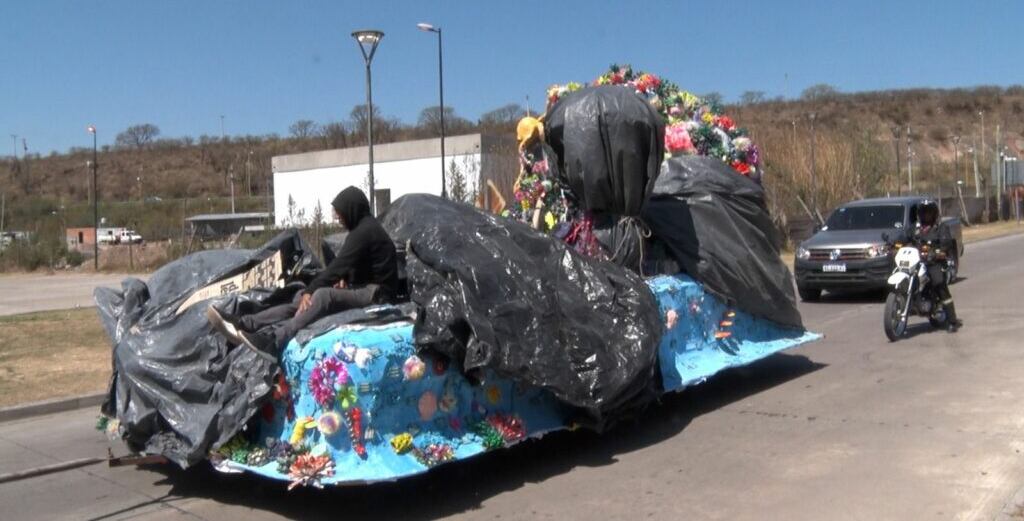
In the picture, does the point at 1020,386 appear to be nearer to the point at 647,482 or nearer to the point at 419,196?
the point at 647,482

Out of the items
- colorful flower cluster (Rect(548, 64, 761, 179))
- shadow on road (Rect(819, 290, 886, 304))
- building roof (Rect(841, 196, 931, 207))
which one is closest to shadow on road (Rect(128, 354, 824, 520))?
colorful flower cluster (Rect(548, 64, 761, 179))

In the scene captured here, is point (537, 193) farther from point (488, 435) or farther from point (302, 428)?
point (302, 428)

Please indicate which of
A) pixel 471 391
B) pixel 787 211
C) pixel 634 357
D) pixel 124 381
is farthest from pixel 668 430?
pixel 787 211

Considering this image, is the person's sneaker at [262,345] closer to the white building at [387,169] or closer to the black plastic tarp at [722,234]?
the black plastic tarp at [722,234]

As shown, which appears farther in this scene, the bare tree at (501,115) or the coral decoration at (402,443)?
the bare tree at (501,115)

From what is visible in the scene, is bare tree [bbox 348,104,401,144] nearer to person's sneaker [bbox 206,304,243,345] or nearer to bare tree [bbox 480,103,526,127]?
bare tree [bbox 480,103,526,127]

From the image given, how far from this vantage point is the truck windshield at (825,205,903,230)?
17.5 m

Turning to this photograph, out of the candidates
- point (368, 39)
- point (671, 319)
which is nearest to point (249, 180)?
point (368, 39)

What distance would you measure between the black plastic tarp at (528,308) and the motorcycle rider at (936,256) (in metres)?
6.48

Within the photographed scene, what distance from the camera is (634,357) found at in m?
6.92

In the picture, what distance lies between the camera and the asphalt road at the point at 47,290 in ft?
70.8

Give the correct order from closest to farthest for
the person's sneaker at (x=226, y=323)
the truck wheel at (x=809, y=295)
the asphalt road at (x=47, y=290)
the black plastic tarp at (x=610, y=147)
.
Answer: the person's sneaker at (x=226, y=323) < the black plastic tarp at (x=610, y=147) < the truck wheel at (x=809, y=295) < the asphalt road at (x=47, y=290)

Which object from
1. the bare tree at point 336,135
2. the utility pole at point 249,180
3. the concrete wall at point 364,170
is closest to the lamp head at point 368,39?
the concrete wall at point 364,170

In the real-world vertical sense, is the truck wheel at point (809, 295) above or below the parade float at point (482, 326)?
below
